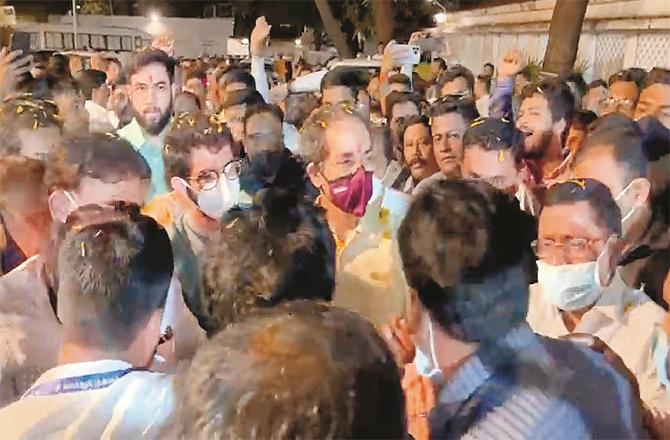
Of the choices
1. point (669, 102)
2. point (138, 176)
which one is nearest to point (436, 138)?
point (669, 102)

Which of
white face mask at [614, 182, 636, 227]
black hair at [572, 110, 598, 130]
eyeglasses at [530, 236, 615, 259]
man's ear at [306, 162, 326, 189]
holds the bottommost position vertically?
eyeglasses at [530, 236, 615, 259]

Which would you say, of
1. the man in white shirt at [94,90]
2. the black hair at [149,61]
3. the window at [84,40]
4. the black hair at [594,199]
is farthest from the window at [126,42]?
the black hair at [594,199]

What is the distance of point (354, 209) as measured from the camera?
2561mm

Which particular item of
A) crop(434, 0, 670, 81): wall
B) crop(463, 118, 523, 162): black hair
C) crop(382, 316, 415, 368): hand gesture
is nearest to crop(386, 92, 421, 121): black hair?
crop(463, 118, 523, 162): black hair

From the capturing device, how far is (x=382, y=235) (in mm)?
2568

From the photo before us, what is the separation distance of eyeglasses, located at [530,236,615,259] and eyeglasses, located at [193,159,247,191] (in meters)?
0.98

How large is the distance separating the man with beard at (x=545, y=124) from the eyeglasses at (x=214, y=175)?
1104 millimetres

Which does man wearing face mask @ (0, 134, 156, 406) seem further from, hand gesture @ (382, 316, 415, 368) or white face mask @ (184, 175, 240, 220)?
hand gesture @ (382, 316, 415, 368)

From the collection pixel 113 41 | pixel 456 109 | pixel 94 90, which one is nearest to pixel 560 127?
pixel 456 109

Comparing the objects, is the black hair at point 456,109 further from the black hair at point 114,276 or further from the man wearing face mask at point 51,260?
the black hair at point 114,276

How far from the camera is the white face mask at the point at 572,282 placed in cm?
216

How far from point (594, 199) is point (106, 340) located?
120 centimetres

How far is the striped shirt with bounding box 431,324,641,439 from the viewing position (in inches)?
57.7

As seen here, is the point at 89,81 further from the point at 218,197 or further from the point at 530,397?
the point at 530,397
